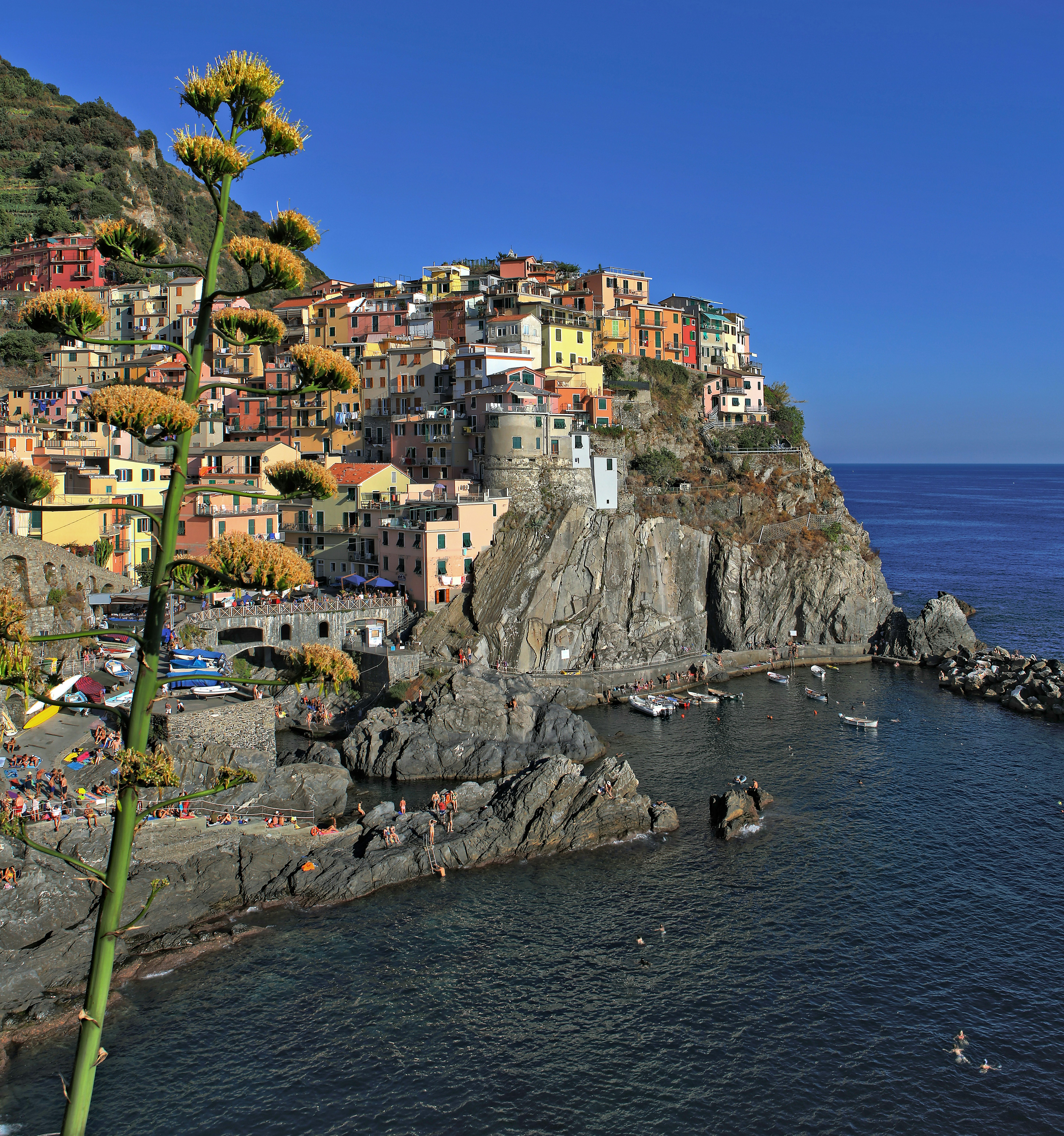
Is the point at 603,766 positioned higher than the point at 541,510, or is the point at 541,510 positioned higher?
the point at 541,510

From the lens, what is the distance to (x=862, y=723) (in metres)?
53.3

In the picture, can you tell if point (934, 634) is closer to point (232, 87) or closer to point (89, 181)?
point (232, 87)

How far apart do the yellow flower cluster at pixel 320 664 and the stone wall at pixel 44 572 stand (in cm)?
4060

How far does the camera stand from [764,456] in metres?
82.1

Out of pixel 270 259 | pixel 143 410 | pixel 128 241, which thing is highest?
pixel 128 241

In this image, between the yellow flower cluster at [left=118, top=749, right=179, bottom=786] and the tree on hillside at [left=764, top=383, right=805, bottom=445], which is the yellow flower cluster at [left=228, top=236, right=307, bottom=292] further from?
the tree on hillside at [left=764, top=383, right=805, bottom=445]

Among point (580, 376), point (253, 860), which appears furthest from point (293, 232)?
point (580, 376)

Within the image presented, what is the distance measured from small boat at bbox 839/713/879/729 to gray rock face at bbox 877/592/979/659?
53.1 feet

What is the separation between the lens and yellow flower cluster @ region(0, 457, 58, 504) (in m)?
7.38

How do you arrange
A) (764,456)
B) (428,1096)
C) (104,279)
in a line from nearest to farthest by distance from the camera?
(428,1096) < (764,456) < (104,279)

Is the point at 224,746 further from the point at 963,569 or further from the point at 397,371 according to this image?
the point at 963,569

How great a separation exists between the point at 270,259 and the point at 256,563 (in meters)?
2.48

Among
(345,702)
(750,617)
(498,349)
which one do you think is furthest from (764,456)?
(345,702)

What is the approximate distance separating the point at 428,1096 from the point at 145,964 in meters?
10.7
